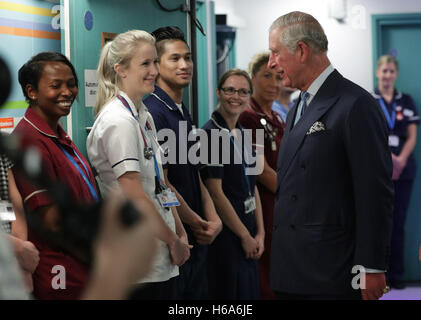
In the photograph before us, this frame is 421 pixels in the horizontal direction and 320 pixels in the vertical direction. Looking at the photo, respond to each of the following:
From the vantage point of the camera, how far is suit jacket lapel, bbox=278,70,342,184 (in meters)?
2.09

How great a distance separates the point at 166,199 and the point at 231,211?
35.3 inches

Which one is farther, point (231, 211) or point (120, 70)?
point (231, 211)

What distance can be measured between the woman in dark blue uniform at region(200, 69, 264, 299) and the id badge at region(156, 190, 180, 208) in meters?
0.77

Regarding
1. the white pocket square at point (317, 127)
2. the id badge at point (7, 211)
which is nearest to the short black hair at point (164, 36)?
the white pocket square at point (317, 127)

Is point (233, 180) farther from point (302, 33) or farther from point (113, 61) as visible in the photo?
point (302, 33)

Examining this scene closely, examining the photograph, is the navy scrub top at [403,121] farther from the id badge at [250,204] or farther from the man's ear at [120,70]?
the man's ear at [120,70]

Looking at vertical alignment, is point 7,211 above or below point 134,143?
below

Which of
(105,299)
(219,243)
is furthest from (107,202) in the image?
(219,243)

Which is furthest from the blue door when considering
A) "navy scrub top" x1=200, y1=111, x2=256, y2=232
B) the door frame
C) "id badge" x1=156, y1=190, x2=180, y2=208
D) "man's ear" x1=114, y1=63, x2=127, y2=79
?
"man's ear" x1=114, y1=63, x2=127, y2=79

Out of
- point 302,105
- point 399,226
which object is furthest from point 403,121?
point 302,105

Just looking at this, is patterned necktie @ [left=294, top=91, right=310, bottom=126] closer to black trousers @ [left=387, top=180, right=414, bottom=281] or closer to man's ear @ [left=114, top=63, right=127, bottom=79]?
man's ear @ [left=114, top=63, right=127, bottom=79]

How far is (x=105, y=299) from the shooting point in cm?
77

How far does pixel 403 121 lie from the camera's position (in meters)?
4.89

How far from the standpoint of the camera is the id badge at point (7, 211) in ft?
6.30
